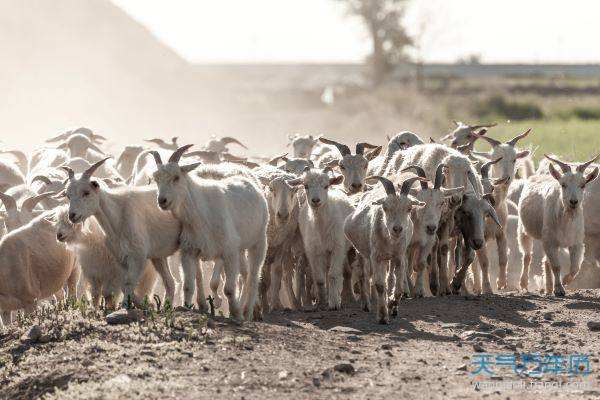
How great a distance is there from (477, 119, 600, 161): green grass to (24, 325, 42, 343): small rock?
14.0m

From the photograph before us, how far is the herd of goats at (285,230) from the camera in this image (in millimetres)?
10789

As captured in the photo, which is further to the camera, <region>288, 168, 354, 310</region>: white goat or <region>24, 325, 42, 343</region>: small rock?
<region>288, 168, 354, 310</region>: white goat

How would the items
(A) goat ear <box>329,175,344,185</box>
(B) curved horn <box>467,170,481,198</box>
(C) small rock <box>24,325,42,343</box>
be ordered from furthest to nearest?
(B) curved horn <box>467,170,481,198</box>
(A) goat ear <box>329,175,344,185</box>
(C) small rock <box>24,325,42,343</box>

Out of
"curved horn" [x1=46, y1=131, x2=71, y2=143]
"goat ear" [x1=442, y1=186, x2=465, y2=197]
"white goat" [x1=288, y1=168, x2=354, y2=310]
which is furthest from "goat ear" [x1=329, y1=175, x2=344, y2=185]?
"curved horn" [x1=46, y1=131, x2=71, y2=143]

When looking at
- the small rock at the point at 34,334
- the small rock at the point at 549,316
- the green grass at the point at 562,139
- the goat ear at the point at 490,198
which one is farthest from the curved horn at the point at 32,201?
the green grass at the point at 562,139

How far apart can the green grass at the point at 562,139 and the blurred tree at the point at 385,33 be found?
35451mm

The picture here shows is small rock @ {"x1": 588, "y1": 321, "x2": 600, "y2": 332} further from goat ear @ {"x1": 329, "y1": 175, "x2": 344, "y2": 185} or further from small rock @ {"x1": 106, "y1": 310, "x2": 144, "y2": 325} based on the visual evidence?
small rock @ {"x1": 106, "y1": 310, "x2": 144, "y2": 325}

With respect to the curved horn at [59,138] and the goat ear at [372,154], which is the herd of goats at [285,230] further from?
the curved horn at [59,138]

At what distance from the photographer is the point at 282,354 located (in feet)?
30.1

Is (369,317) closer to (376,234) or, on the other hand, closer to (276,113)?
(376,234)

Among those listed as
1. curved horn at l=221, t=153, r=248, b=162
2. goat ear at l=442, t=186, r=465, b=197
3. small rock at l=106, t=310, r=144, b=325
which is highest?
curved horn at l=221, t=153, r=248, b=162

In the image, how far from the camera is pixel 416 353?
950 centimetres

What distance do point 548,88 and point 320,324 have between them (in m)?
45.9

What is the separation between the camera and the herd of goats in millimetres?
10789
